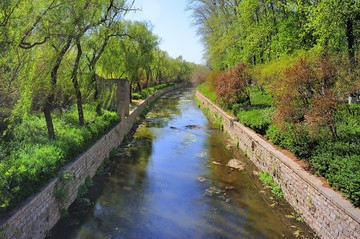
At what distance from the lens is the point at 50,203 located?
571 centimetres

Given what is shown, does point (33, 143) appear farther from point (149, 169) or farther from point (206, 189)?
point (206, 189)

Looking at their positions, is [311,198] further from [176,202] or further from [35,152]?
[35,152]

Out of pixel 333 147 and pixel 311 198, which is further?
pixel 333 147

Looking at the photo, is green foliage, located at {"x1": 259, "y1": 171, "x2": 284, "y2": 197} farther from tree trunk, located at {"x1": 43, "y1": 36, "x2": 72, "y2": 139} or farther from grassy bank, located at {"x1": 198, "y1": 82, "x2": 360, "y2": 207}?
tree trunk, located at {"x1": 43, "y1": 36, "x2": 72, "y2": 139}

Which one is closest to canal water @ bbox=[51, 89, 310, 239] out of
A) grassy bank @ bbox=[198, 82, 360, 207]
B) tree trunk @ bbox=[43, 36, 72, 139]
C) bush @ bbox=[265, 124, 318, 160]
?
grassy bank @ bbox=[198, 82, 360, 207]

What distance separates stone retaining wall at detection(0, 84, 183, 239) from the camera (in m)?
4.41


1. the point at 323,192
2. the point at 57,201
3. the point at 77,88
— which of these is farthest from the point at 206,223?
the point at 77,88

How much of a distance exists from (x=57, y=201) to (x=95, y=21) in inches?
266

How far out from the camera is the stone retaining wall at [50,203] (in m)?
4.41

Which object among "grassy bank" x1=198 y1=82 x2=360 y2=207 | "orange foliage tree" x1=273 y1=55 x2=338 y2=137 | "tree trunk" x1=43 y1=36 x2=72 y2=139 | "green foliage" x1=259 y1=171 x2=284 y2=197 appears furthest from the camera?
"tree trunk" x1=43 y1=36 x2=72 y2=139

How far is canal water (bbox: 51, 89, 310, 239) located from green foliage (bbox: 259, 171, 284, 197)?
0.41m

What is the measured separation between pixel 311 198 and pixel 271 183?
8.01ft

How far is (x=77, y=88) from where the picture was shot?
9938mm

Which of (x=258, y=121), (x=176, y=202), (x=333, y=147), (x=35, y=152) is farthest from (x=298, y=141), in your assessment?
(x=35, y=152)
